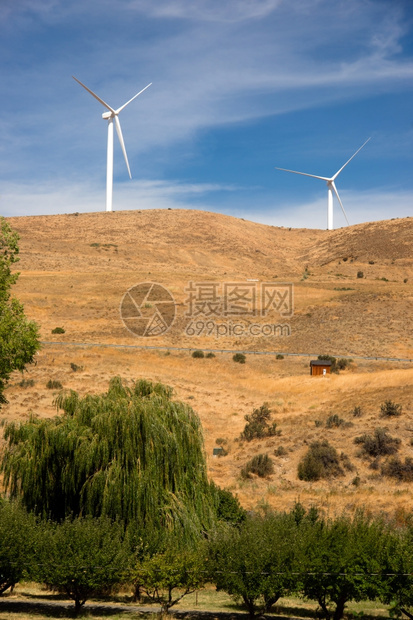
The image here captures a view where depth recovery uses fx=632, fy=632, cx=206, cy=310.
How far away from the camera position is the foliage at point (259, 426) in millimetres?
41688

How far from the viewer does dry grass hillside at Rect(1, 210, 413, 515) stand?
38.3 metres

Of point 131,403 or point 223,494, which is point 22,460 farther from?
point 223,494

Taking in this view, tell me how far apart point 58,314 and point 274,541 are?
6414 centimetres

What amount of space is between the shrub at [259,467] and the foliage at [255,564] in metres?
17.3

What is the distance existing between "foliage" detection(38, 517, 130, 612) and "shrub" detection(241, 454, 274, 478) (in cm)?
1819

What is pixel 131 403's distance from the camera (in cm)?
2209

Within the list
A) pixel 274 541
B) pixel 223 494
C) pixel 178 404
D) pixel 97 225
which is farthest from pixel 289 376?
pixel 97 225

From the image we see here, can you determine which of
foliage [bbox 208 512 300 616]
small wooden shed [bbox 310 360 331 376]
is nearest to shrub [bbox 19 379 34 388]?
small wooden shed [bbox 310 360 331 376]

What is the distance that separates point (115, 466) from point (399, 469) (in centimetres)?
1985

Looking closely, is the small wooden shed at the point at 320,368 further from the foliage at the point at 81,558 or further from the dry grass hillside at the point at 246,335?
the foliage at the point at 81,558

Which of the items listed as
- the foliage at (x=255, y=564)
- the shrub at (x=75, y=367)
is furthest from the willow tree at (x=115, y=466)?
the shrub at (x=75, y=367)

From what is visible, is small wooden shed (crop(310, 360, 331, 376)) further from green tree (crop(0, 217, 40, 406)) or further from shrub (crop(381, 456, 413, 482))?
green tree (crop(0, 217, 40, 406))

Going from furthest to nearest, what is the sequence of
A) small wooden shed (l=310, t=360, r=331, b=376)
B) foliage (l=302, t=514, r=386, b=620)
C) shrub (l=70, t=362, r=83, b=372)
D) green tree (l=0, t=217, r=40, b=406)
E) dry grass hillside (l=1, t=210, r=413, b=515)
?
1. small wooden shed (l=310, t=360, r=331, b=376)
2. shrub (l=70, t=362, r=83, b=372)
3. dry grass hillside (l=1, t=210, r=413, b=515)
4. green tree (l=0, t=217, r=40, b=406)
5. foliage (l=302, t=514, r=386, b=620)

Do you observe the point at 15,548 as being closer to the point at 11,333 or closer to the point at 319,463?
the point at 11,333
